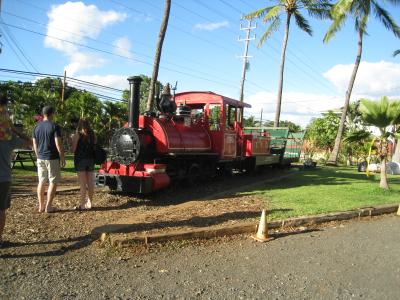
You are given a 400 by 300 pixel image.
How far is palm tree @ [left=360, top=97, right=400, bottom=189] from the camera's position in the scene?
1047 cm

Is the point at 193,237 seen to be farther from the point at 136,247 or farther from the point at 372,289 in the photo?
the point at 372,289

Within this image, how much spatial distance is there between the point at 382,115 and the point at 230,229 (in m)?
6.69

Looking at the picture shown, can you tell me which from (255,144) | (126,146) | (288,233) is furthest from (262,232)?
(255,144)

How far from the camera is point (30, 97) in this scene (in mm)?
22594

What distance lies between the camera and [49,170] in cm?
637

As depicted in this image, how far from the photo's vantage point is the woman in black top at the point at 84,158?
6984 millimetres

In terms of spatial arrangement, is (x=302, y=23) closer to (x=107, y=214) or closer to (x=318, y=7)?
(x=318, y=7)

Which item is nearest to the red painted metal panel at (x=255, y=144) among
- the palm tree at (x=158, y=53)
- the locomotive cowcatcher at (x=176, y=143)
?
the locomotive cowcatcher at (x=176, y=143)

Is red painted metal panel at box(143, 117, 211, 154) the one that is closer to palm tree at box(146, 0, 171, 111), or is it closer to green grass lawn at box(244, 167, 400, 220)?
green grass lawn at box(244, 167, 400, 220)

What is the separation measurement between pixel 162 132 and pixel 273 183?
4326mm

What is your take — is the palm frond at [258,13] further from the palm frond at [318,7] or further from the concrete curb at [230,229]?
the concrete curb at [230,229]

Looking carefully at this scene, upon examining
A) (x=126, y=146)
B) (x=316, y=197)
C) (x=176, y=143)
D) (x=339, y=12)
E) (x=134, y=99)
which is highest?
(x=339, y=12)

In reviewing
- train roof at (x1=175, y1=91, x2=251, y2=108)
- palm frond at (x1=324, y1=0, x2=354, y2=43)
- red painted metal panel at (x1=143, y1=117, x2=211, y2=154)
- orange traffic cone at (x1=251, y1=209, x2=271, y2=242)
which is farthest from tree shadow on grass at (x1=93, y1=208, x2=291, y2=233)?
palm frond at (x1=324, y1=0, x2=354, y2=43)

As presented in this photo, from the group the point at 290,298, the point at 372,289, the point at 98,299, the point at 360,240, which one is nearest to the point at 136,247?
the point at 98,299
